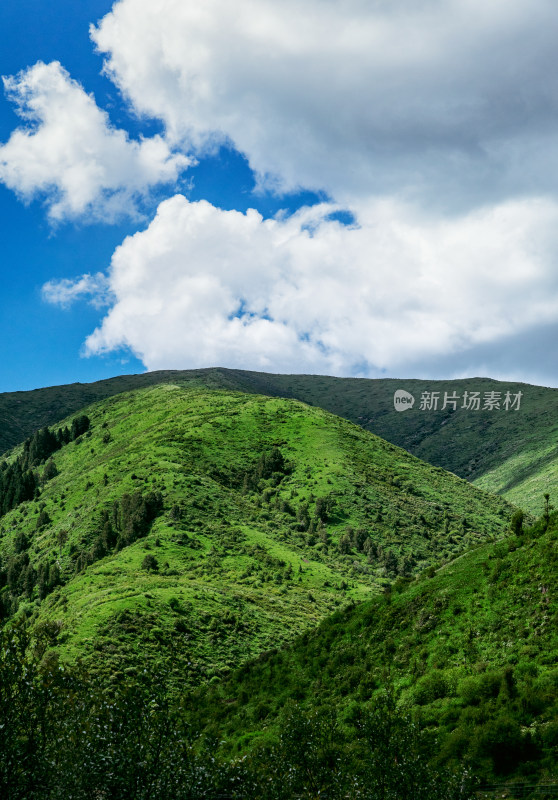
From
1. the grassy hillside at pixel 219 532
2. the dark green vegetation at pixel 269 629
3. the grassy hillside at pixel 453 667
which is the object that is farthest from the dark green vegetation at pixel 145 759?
the grassy hillside at pixel 219 532

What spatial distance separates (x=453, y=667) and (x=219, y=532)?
6125 centimetres

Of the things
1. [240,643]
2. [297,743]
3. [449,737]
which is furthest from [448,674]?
[240,643]

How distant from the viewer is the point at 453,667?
3231 centimetres

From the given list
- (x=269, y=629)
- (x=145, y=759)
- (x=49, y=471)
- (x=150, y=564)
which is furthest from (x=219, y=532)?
(x=49, y=471)

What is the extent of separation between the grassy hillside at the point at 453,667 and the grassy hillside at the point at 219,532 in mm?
11757

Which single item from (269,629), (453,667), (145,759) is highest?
(453,667)

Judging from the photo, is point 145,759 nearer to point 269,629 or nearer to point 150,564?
point 269,629

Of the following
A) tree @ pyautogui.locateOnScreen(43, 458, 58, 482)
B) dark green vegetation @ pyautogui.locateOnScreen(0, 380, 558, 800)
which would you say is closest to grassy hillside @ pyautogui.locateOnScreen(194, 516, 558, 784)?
dark green vegetation @ pyautogui.locateOnScreen(0, 380, 558, 800)

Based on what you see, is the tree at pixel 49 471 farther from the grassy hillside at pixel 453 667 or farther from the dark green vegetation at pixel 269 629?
the grassy hillside at pixel 453 667

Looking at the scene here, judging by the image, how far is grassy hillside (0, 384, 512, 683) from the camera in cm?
5812

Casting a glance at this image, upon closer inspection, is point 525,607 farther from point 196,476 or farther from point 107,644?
point 196,476

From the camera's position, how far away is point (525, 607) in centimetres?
3275

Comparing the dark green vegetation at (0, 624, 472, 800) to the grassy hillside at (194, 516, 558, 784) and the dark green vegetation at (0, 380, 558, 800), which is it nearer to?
the dark green vegetation at (0, 380, 558, 800)

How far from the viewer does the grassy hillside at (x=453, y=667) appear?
1011 inches
